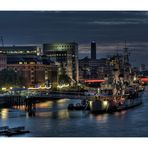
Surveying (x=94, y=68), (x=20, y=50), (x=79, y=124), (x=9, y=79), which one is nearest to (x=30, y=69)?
(x=20, y=50)

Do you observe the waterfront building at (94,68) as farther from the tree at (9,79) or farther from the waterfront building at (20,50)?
the tree at (9,79)

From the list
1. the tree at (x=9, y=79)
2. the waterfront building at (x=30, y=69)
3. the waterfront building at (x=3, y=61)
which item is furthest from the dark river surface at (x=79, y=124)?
the waterfront building at (x=30, y=69)

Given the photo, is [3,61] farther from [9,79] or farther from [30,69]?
[9,79]

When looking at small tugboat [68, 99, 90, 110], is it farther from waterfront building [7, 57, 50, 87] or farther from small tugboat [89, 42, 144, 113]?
waterfront building [7, 57, 50, 87]

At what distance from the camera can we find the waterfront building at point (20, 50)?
28.4m

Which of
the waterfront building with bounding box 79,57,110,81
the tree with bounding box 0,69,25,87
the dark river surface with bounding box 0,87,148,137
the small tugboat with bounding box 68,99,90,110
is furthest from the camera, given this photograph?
the waterfront building with bounding box 79,57,110,81

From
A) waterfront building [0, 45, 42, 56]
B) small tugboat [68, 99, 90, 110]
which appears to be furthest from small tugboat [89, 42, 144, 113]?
waterfront building [0, 45, 42, 56]

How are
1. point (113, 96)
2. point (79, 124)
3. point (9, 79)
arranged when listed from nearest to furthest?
point (79, 124)
point (113, 96)
point (9, 79)

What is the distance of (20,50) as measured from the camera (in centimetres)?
3061

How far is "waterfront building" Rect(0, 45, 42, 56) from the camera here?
28448 mm

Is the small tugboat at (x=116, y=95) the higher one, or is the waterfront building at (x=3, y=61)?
the waterfront building at (x=3, y=61)
